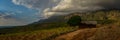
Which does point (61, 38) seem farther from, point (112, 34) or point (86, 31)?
point (112, 34)

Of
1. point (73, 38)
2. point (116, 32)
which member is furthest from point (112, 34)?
point (73, 38)

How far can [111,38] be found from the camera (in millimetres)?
32438

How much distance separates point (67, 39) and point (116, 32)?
22.8 ft

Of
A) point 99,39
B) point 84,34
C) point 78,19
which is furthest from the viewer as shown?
point 78,19

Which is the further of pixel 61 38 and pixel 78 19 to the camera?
pixel 78 19

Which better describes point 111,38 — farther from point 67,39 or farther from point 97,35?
point 67,39

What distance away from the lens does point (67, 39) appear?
3491 centimetres

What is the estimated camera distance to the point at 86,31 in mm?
35094

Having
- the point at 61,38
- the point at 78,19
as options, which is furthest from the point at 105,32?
the point at 78,19

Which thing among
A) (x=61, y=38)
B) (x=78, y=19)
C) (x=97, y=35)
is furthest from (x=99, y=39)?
(x=78, y=19)

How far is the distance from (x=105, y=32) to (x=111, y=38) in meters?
1.54

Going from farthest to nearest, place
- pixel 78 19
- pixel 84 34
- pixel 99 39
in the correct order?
1. pixel 78 19
2. pixel 84 34
3. pixel 99 39

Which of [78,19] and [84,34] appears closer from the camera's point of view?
[84,34]

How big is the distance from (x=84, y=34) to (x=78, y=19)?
60.3 metres
